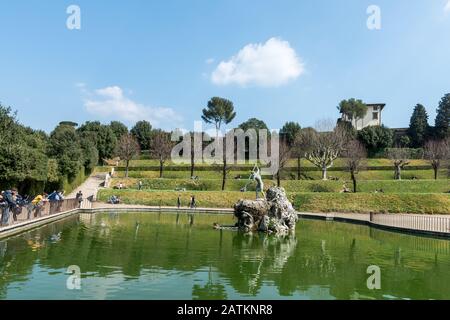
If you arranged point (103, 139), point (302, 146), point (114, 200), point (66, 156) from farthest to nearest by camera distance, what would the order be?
point (103, 139) < point (302, 146) < point (66, 156) < point (114, 200)

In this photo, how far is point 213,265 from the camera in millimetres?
17188

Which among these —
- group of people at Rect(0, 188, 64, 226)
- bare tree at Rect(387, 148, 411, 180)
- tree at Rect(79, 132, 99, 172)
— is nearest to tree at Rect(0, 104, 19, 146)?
group of people at Rect(0, 188, 64, 226)

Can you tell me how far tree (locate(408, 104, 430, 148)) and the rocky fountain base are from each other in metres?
77.2

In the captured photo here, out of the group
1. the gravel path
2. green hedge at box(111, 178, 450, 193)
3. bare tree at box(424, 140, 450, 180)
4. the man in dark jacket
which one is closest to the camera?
the man in dark jacket

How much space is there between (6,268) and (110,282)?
14.5ft

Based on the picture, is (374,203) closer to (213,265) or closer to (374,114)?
(213,265)

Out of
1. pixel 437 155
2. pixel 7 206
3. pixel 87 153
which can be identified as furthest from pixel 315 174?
pixel 7 206

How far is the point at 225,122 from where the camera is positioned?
115750 mm

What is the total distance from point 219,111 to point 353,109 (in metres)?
35.2

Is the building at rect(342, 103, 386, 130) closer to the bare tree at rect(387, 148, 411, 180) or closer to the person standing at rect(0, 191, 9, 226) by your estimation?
the bare tree at rect(387, 148, 411, 180)

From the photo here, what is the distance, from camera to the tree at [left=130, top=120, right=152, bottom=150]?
354ft

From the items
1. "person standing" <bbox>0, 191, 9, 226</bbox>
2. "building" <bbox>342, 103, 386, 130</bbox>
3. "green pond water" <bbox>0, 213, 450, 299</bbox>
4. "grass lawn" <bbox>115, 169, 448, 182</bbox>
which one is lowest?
"green pond water" <bbox>0, 213, 450, 299</bbox>

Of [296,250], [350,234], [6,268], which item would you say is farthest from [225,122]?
[6,268]
